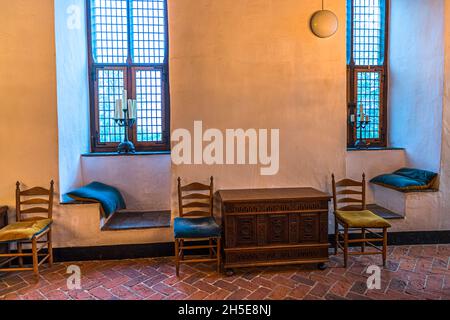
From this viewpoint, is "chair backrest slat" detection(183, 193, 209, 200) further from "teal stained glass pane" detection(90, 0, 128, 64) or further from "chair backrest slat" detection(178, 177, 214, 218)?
"teal stained glass pane" detection(90, 0, 128, 64)

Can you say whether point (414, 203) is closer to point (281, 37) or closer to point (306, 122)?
point (306, 122)

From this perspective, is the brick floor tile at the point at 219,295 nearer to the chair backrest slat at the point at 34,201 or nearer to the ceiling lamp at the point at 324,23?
the chair backrest slat at the point at 34,201

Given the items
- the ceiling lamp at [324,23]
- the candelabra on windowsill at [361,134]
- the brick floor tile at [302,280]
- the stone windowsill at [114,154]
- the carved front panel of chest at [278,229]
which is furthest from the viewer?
the candelabra on windowsill at [361,134]

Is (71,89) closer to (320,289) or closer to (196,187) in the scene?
(196,187)

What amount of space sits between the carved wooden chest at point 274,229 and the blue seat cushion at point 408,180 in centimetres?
137

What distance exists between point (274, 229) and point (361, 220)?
3.03ft

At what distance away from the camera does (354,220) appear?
3.23 metres

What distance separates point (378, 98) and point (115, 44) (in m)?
3.97

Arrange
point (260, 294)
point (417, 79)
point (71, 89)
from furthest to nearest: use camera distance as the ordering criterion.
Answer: point (417, 79) → point (71, 89) → point (260, 294)

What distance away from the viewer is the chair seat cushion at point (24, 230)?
9.44 feet

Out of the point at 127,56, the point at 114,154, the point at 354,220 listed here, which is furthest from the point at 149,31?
the point at 354,220

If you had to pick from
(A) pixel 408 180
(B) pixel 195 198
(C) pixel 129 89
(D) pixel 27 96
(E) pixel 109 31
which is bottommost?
(B) pixel 195 198

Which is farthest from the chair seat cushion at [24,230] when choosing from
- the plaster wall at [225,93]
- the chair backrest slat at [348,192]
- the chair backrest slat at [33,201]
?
the chair backrest slat at [348,192]

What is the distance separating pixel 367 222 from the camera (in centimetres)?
319
